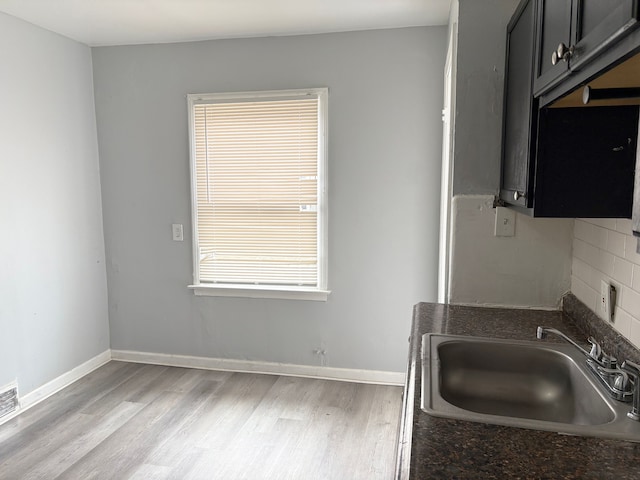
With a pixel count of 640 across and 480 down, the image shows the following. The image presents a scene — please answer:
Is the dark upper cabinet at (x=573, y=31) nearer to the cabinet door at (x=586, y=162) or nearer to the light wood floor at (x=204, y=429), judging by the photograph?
the cabinet door at (x=586, y=162)

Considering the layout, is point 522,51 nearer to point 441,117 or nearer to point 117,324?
point 441,117

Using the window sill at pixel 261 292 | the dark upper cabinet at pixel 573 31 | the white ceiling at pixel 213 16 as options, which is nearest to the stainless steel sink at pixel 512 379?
the dark upper cabinet at pixel 573 31

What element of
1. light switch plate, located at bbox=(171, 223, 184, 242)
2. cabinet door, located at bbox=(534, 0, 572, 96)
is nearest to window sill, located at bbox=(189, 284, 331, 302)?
light switch plate, located at bbox=(171, 223, 184, 242)

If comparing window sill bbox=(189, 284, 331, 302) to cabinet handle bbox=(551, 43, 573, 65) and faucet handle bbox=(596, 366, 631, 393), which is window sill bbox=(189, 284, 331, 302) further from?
cabinet handle bbox=(551, 43, 573, 65)

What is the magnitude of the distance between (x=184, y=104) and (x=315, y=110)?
0.97m

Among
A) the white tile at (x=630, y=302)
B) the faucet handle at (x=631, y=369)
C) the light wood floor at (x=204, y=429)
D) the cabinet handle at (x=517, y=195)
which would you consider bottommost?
the light wood floor at (x=204, y=429)

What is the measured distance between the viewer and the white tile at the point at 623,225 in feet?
4.67

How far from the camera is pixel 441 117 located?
3.06 m

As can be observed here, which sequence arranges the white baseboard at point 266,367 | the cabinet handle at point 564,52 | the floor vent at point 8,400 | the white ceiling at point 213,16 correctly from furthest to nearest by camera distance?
the white baseboard at point 266,367
the floor vent at point 8,400
the white ceiling at point 213,16
the cabinet handle at point 564,52

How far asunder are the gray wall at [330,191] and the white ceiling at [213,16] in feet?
0.42

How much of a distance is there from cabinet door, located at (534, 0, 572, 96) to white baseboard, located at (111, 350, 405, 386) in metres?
2.44

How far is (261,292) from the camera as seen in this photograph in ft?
11.2

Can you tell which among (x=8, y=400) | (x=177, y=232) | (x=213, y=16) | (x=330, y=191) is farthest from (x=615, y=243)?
(x=8, y=400)

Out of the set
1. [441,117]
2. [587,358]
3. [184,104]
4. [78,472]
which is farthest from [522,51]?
[78,472]
